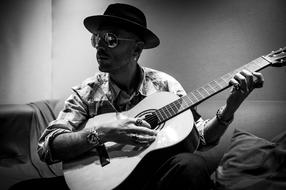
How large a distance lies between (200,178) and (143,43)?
1.03 meters

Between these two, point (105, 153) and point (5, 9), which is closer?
point (105, 153)

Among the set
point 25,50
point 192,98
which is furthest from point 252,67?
point 25,50

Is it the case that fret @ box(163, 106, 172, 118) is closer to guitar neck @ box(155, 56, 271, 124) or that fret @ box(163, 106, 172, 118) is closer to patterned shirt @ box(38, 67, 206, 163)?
guitar neck @ box(155, 56, 271, 124)

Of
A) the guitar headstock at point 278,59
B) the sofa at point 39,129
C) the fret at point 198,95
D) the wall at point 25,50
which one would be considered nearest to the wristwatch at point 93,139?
the fret at point 198,95

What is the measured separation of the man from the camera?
4.35ft

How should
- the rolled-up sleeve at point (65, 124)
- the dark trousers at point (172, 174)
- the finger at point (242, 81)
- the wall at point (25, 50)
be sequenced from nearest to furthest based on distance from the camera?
the dark trousers at point (172, 174), the finger at point (242, 81), the rolled-up sleeve at point (65, 124), the wall at point (25, 50)

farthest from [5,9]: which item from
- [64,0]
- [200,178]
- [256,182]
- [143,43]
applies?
[256,182]

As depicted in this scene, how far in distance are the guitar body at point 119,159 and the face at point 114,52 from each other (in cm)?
51

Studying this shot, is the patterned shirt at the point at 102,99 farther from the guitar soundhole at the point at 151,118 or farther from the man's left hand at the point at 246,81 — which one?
the man's left hand at the point at 246,81

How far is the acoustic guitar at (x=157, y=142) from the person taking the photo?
1344 mm

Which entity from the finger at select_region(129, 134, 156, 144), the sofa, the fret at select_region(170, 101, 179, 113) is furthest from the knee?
the sofa

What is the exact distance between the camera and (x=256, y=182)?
1.39 meters

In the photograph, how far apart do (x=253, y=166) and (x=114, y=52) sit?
1.04 m

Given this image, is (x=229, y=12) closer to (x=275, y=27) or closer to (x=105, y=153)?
(x=275, y=27)
